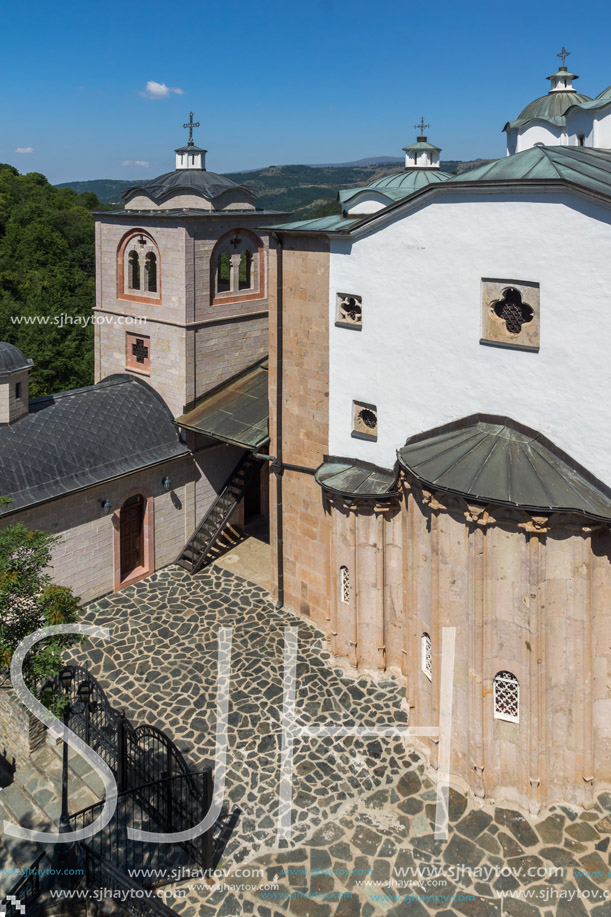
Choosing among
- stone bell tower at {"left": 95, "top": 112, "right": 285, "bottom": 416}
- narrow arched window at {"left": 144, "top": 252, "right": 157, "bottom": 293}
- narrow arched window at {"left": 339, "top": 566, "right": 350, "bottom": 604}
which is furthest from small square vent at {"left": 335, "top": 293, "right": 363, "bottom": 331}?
narrow arched window at {"left": 144, "top": 252, "right": 157, "bottom": 293}

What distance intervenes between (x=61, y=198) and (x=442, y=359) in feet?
164

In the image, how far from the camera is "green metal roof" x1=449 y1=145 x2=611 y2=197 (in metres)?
10.4

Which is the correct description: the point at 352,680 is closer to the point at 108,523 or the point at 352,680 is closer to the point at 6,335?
the point at 108,523

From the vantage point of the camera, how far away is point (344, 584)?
1502 centimetres

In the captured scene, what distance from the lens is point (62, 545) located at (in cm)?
1642

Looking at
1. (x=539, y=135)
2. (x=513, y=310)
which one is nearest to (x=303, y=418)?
(x=513, y=310)

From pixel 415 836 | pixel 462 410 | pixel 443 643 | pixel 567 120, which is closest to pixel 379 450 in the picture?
pixel 462 410

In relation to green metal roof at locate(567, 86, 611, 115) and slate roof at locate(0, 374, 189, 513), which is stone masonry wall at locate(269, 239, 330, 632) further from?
green metal roof at locate(567, 86, 611, 115)

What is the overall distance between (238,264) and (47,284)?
784 inches

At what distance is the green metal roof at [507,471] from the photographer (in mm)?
10359

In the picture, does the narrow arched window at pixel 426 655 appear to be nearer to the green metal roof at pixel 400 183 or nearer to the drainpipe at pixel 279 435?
the drainpipe at pixel 279 435

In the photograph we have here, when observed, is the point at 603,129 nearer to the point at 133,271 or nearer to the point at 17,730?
the point at 133,271

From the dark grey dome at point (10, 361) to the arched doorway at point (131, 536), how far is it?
4.12m

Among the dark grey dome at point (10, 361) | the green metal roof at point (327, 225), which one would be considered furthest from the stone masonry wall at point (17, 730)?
the green metal roof at point (327, 225)
